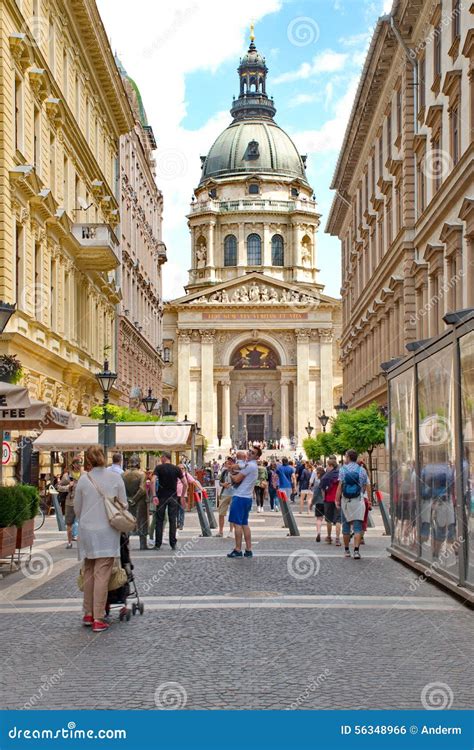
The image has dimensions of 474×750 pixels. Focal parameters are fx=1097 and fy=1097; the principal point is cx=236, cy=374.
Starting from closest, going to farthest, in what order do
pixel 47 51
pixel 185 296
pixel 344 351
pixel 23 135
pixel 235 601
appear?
pixel 235 601 → pixel 23 135 → pixel 47 51 → pixel 344 351 → pixel 185 296

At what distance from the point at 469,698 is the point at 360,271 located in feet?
144

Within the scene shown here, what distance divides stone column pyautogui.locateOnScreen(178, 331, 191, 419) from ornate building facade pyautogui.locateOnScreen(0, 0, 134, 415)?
55168 mm

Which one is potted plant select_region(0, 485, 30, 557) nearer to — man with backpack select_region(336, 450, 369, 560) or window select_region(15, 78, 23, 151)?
man with backpack select_region(336, 450, 369, 560)

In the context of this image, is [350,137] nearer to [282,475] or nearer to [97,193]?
[97,193]

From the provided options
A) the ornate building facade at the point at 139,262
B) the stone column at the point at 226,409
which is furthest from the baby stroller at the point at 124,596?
the stone column at the point at 226,409

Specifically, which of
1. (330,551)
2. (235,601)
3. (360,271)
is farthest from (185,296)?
(235,601)

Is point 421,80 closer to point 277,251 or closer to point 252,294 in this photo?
point 252,294

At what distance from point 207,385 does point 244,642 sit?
289 ft

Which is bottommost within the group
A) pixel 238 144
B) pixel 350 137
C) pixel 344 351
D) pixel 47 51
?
pixel 344 351

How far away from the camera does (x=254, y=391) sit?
3944 inches

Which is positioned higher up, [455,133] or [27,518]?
[455,133]

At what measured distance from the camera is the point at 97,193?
3669cm

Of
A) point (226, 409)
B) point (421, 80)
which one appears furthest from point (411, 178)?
point (226, 409)

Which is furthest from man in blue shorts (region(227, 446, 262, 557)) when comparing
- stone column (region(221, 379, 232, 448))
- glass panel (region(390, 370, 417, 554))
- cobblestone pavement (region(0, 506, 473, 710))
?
stone column (region(221, 379, 232, 448))
